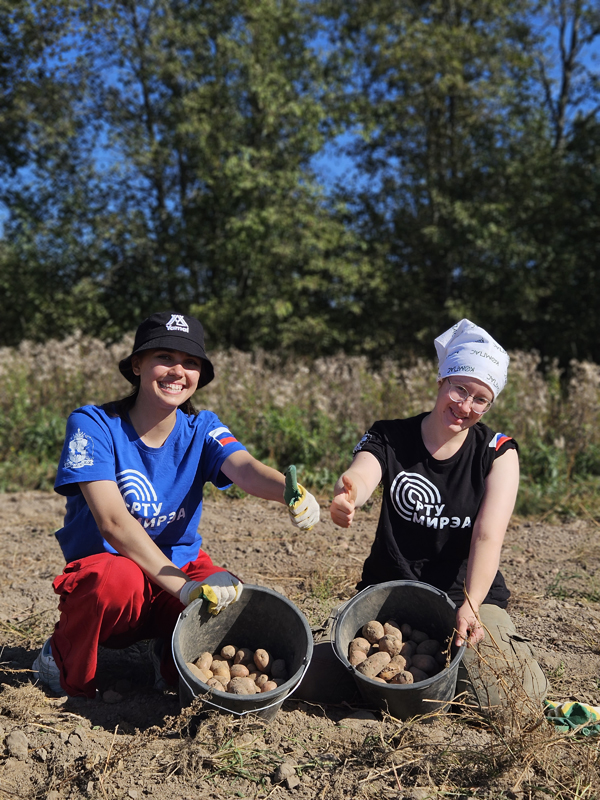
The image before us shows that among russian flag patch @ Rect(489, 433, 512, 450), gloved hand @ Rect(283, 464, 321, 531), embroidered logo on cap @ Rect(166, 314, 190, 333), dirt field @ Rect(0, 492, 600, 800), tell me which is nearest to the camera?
dirt field @ Rect(0, 492, 600, 800)

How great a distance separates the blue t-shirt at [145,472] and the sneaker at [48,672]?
355 mm

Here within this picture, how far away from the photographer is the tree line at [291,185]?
1254cm

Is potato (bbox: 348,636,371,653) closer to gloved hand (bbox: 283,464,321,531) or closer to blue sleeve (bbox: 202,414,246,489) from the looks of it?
gloved hand (bbox: 283,464,321,531)

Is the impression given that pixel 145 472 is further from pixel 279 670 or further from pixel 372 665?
pixel 372 665

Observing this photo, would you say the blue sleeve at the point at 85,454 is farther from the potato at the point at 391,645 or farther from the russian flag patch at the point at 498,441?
the russian flag patch at the point at 498,441

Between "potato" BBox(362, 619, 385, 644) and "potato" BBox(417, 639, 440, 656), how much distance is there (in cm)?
14

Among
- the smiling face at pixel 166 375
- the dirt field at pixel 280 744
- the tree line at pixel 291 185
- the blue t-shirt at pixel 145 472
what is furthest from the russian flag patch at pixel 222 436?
the tree line at pixel 291 185

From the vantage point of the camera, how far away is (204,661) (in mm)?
2350

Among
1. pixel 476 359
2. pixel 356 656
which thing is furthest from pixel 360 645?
pixel 476 359

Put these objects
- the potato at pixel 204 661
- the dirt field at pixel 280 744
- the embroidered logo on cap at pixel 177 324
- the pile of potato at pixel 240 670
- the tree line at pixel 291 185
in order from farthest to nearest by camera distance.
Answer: the tree line at pixel 291 185 < the embroidered logo on cap at pixel 177 324 < the potato at pixel 204 661 < the pile of potato at pixel 240 670 < the dirt field at pixel 280 744

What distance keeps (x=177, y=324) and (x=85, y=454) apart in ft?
1.79

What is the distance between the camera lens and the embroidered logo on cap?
2.45m

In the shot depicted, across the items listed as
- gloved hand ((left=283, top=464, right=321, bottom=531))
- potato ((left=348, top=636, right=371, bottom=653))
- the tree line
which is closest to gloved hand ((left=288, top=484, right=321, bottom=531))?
gloved hand ((left=283, top=464, right=321, bottom=531))

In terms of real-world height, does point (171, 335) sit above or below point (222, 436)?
above
